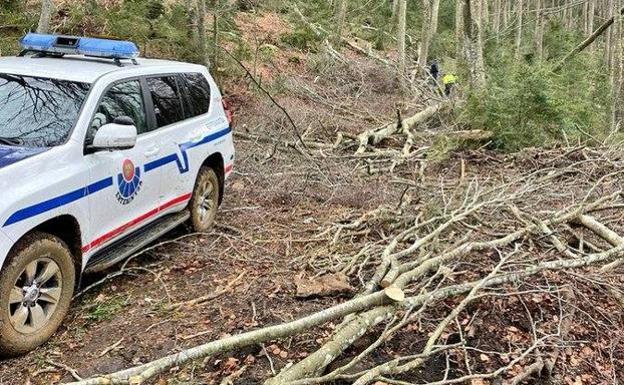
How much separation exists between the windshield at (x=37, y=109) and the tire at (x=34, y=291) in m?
0.82

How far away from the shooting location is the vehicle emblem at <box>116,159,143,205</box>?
199 inches

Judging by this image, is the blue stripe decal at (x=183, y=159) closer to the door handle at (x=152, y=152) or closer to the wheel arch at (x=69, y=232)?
the door handle at (x=152, y=152)

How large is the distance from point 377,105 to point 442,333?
1231 cm

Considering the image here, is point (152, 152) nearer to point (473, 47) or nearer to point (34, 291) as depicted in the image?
point (34, 291)

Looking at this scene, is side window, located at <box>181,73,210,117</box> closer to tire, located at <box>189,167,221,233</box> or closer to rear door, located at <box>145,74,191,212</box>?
rear door, located at <box>145,74,191,212</box>

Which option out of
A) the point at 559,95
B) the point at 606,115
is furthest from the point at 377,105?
the point at 606,115

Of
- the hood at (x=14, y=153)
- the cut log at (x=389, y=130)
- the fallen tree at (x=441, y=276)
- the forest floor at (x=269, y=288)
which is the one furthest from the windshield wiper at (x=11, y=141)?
the cut log at (x=389, y=130)

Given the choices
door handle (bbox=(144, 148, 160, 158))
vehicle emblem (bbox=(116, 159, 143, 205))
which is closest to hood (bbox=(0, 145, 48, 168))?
vehicle emblem (bbox=(116, 159, 143, 205))

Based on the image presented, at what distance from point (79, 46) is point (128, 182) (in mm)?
1482

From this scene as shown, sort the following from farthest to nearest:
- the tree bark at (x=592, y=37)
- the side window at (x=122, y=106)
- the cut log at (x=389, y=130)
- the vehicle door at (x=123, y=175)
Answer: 1. the tree bark at (x=592, y=37)
2. the cut log at (x=389, y=130)
3. the side window at (x=122, y=106)
4. the vehicle door at (x=123, y=175)

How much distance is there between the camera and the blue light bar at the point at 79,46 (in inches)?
222

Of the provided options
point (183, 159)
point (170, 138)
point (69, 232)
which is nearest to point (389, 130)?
point (183, 159)

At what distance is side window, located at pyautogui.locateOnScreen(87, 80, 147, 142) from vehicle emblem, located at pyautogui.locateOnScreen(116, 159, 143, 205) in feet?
1.31

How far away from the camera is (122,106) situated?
Result: 5344 millimetres
